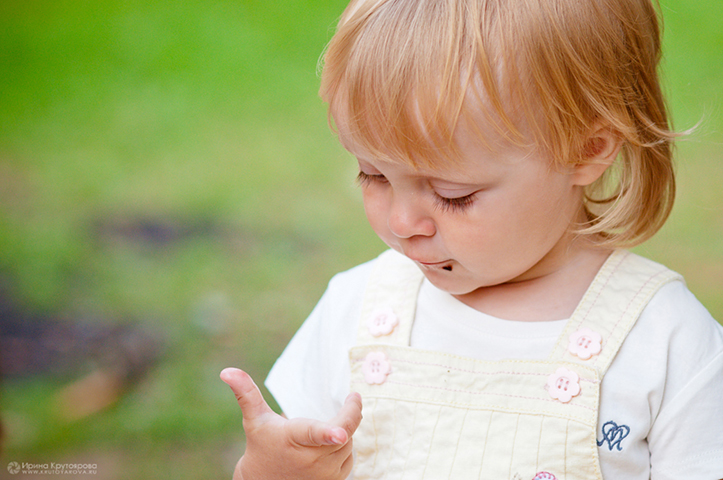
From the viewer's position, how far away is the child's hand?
0.94 metres

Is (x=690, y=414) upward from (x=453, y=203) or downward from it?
downward

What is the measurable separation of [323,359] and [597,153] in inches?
21.9

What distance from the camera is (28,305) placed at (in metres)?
2.17

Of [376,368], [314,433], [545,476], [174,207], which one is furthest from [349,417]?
[174,207]

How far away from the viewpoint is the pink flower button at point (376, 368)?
1.11m

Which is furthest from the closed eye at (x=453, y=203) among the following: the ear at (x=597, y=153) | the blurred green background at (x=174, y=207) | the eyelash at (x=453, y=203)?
the blurred green background at (x=174, y=207)

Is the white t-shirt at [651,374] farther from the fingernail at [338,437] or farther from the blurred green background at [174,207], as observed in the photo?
the blurred green background at [174,207]

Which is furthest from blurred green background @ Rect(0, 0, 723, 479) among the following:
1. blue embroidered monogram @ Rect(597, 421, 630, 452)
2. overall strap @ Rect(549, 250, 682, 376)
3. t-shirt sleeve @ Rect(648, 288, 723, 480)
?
blue embroidered monogram @ Rect(597, 421, 630, 452)

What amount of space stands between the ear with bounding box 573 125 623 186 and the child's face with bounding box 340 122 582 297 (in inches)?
0.7

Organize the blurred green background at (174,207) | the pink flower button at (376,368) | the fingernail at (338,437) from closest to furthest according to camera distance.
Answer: the fingernail at (338,437) → the pink flower button at (376,368) → the blurred green background at (174,207)

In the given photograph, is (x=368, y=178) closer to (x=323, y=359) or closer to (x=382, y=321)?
(x=382, y=321)

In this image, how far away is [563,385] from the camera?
1.02 m

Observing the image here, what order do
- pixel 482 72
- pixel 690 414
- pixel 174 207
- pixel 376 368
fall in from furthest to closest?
pixel 174 207, pixel 376 368, pixel 690 414, pixel 482 72

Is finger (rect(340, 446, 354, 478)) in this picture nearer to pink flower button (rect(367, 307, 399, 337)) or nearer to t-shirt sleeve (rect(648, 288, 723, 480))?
pink flower button (rect(367, 307, 399, 337))
